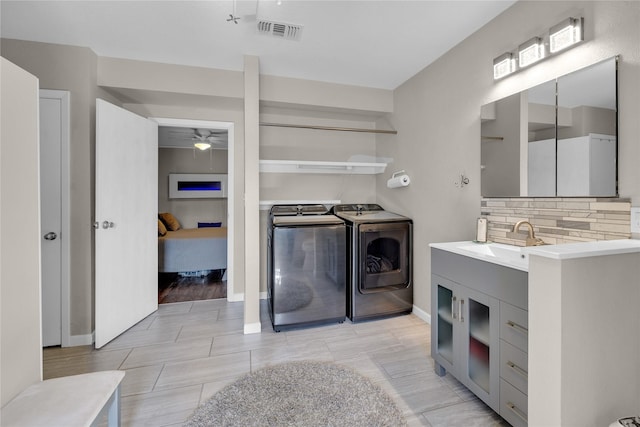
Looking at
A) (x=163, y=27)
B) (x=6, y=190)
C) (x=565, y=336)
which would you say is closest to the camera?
(x=565, y=336)

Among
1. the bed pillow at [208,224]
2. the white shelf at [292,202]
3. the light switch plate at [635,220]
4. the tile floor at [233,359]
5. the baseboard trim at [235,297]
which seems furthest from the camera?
the bed pillow at [208,224]

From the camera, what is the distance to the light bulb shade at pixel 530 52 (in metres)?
1.79

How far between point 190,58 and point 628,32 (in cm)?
313

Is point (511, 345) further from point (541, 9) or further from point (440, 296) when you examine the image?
point (541, 9)

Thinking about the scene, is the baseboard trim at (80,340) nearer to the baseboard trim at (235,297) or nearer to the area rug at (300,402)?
the baseboard trim at (235,297)

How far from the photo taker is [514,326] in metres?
1.47

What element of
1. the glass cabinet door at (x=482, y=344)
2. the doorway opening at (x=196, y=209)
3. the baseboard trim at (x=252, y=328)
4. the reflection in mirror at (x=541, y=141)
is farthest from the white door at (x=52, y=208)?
the reflection in mirror at (x=541, y=141)

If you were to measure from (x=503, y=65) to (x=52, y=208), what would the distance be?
3743 mm

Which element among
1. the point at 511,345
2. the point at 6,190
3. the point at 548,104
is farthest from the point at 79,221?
the point at 548,104

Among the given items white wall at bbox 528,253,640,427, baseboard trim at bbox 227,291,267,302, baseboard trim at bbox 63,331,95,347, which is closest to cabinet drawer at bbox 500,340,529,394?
white wall at bbox 528,253,640,427

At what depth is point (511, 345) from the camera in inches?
58.4

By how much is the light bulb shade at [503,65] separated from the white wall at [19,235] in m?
2.72

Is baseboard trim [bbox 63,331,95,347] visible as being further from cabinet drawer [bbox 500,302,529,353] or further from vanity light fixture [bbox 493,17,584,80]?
vanity light fixture [bbox 493,17,584,80]

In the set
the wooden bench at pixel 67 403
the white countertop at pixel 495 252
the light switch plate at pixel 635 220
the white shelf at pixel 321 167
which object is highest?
the white shelf at pixel 321 167
